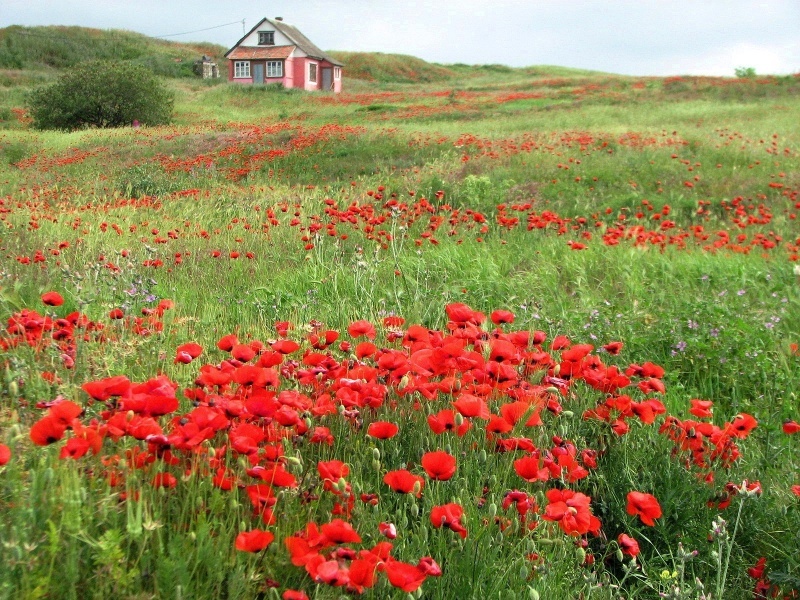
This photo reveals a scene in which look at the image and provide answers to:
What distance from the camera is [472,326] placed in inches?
102

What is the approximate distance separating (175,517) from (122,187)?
413 inches

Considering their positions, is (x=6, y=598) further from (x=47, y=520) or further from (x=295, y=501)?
(x=295, y=501)

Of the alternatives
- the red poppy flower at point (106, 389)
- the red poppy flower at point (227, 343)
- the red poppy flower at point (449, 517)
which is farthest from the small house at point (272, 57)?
the red poppy flower at point (449, 517)

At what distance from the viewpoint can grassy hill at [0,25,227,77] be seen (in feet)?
156

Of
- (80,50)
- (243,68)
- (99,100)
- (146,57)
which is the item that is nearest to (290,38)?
(243,68)

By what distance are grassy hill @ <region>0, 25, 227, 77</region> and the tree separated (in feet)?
69.9

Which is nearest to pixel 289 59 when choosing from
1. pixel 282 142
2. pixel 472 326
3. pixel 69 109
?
pixel 69 109

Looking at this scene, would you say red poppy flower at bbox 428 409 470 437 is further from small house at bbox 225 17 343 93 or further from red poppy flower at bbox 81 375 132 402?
small house at bbox 225 17 343 93

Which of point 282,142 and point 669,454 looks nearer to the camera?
point 669,454

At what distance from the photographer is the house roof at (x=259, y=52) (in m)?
45.4

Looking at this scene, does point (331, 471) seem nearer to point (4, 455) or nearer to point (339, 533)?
point (339, 533)

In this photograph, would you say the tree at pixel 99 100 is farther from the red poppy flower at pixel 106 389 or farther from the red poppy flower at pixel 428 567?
the red poppy flower at pixel 428 567

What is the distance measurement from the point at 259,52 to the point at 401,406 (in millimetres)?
47639

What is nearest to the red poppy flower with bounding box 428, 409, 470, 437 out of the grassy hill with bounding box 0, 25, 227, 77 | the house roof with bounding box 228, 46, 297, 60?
the house roof with bounding box 228, 46, 297, 60
